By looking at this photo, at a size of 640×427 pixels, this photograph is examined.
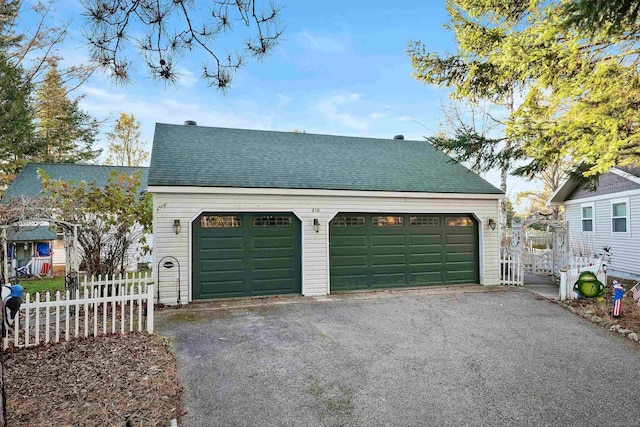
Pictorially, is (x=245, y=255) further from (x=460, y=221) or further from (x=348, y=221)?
(x=460, y=221)

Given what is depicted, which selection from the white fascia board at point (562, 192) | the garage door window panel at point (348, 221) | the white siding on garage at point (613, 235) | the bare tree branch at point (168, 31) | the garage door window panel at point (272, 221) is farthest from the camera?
the white fascia board at point (562, 192)

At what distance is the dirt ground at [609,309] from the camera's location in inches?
249

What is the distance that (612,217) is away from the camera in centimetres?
1241

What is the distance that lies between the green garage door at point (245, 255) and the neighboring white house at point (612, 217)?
31.9 feet

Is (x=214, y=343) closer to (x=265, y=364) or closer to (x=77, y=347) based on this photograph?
(x=265, y=364)

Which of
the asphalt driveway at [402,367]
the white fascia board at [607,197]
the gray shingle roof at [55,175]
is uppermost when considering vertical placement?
the gray shingle roof at [55,175]

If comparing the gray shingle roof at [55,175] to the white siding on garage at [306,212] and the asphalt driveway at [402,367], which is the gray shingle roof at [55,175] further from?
the asphalt driveway at [402,367]

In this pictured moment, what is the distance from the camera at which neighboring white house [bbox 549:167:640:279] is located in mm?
11422

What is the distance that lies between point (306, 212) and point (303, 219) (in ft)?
0.64

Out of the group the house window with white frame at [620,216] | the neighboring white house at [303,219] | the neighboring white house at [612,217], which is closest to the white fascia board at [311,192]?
the neighboring white house at [303,219]

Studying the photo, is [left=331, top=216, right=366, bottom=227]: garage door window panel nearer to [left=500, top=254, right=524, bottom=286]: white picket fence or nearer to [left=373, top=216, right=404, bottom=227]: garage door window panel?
[left=373, top=216, right=404, bottom=227]: garage door window panel

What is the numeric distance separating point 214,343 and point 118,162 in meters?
23.7

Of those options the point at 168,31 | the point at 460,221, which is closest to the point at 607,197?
the point at 460,221

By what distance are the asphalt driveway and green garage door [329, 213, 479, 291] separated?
1.93 meters
